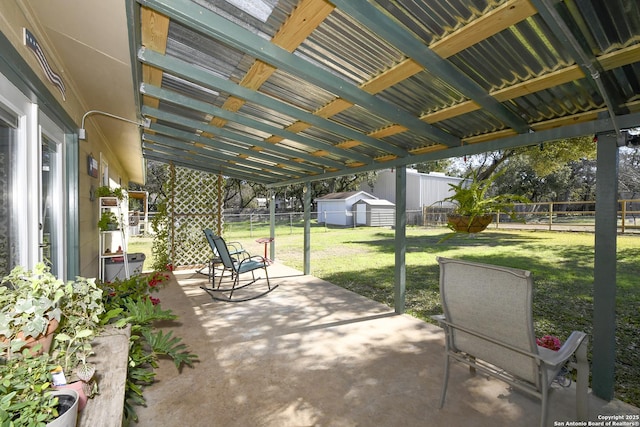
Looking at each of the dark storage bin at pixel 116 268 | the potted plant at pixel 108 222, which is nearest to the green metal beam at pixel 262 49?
the potted plant at pixel 108 222

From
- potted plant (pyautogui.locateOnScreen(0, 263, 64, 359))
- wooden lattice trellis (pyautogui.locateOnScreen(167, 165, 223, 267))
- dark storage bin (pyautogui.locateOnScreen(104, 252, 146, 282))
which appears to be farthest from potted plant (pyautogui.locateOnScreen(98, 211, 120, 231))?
potted plant (pyautogui.locateOnScreen(0, 263, 64, 359))

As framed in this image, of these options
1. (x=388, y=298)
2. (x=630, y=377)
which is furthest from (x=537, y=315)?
(x=388, y=298)

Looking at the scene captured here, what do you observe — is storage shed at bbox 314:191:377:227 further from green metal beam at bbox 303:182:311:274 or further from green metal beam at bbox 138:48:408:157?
green metal beam at bbox 138:48:408:157

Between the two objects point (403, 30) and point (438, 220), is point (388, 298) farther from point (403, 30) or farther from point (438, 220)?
point (438, 220)

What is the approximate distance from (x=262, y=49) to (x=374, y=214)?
17445mm

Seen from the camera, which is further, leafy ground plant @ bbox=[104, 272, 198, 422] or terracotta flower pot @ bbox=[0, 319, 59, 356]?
leafy ground plant @ bbox=[104, 272, 198, 422]

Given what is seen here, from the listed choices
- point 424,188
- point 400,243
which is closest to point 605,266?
point 400,243

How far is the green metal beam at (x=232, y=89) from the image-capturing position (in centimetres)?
225

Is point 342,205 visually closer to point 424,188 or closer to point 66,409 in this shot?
point 424,188

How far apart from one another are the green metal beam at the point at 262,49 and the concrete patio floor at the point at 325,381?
2.23m

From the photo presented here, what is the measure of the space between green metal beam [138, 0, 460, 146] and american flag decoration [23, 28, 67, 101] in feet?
2.21

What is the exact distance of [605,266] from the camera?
7.38 ft

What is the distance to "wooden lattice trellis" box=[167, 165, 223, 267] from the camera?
718cm

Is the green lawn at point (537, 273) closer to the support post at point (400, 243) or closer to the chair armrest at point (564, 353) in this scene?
the support post at point (400, 243)
